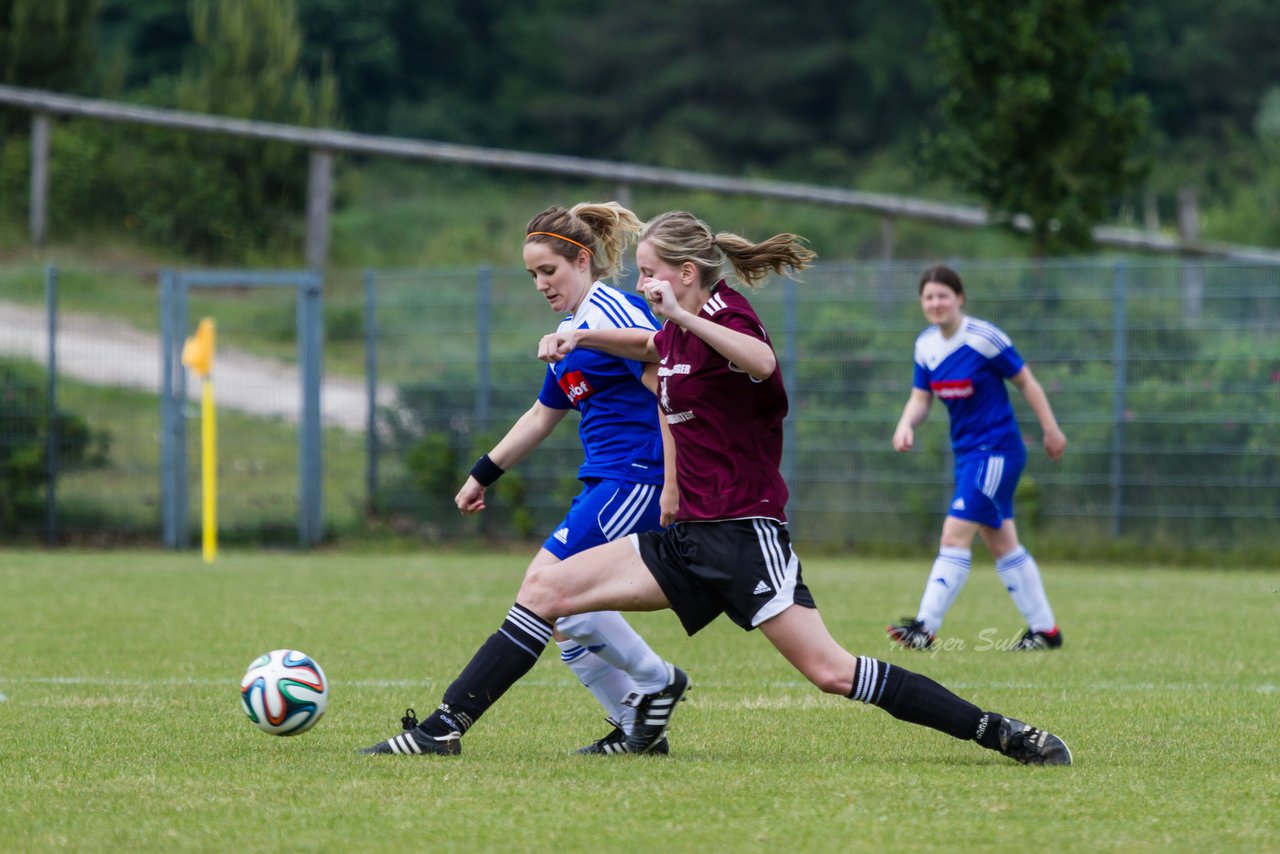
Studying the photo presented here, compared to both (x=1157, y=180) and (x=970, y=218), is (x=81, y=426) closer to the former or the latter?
(x=970, y=218)

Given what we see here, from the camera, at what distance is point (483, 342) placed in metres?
17.6

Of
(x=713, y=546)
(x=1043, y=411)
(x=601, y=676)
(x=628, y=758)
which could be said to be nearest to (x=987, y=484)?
(x=1043, y=411)

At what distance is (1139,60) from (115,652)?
1572 inches

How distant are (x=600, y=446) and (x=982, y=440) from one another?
400 centimetres

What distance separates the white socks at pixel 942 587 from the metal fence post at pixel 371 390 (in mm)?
9341

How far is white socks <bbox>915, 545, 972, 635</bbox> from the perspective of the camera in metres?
9.27

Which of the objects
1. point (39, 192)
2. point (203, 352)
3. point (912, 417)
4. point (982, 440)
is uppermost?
point (39, 192)

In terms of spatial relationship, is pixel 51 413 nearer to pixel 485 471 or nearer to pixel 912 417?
pixel 912 417

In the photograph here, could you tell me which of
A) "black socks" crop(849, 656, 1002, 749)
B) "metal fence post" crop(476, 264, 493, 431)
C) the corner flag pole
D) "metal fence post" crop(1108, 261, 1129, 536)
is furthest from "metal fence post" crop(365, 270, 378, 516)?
"black socks" crop(849, 656, 1002, 749)

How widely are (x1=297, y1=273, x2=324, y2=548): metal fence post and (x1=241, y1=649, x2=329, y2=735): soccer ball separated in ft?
38.4

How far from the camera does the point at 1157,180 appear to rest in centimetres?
4047

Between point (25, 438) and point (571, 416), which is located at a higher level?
point (571, 416)

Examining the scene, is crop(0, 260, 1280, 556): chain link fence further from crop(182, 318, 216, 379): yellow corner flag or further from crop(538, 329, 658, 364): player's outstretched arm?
crop(538, 329, 658, 364): player's outstretched arm

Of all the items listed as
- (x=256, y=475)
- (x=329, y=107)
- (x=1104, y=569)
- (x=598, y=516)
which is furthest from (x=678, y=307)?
(x=329, y=107)
